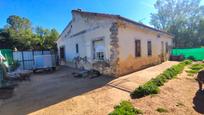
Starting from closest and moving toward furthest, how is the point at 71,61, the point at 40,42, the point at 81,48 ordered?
1. the point at 81,48
2. the point at 71,61
3. the point at 40,42

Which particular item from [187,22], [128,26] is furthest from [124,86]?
[187,22]

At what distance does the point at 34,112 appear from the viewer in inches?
191

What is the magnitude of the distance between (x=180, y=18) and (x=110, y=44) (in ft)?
94.9

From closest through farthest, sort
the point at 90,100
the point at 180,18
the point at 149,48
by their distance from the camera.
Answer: the point at 90,100, the point at 149,48, the point at 180,18

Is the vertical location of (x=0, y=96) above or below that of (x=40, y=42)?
below

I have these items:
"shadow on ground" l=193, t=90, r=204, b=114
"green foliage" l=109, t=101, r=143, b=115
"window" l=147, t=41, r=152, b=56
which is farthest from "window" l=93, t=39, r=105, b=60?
"shadow on ground" l=193, t=90, r=204, b=114

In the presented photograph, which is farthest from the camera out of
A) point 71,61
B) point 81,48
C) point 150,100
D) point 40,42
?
point 40,42

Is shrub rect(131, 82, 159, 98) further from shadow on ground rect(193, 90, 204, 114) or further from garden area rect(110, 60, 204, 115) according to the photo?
shadow on ground rect(193, 90, 204, 114)

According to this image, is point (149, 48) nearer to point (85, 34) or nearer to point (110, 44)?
point (110, 44)

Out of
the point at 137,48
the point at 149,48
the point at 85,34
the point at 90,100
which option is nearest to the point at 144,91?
the point at 90,100

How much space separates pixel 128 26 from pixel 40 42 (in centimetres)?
1896

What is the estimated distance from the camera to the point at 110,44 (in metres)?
9.22

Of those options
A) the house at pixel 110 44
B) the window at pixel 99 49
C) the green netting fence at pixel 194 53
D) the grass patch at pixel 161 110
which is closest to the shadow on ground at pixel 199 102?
the grass patch at pixel 161 110

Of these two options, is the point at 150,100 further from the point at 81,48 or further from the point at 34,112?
the point at 81,48
